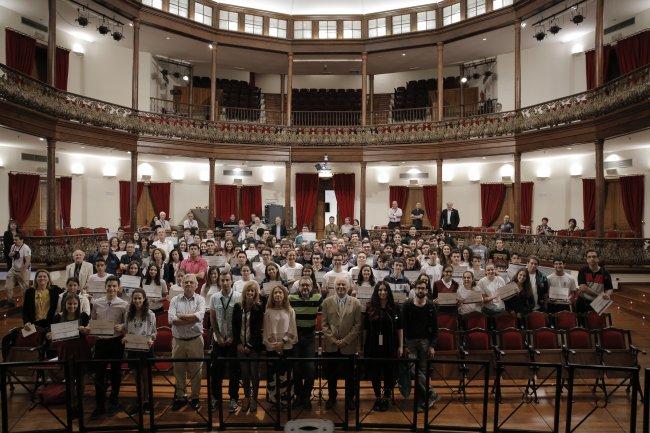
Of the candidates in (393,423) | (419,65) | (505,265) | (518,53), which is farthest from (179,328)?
(419,65)

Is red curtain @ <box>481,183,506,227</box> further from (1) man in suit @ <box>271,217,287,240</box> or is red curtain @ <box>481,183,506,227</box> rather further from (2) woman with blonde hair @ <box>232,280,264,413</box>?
(2) woman with blonde hair @ <box>232,280,264,413</box>

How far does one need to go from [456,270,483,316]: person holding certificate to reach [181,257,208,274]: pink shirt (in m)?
4.39

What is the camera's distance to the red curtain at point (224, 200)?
2155cm

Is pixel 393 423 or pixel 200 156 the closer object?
pixel 393 423

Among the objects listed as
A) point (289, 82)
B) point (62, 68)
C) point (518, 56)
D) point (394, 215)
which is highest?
point (518, 56)

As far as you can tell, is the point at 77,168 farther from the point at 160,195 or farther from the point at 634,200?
the point at 634,200

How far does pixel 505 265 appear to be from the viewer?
1043 centimetres

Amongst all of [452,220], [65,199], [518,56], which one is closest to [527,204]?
[452,220]

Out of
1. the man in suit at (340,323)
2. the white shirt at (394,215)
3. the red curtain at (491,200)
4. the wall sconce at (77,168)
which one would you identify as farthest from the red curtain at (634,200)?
the wall sconce at (77,168)

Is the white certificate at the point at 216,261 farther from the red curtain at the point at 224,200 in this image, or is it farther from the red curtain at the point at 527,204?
the red curtain at the point at 527,204

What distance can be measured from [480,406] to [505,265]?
5.06m

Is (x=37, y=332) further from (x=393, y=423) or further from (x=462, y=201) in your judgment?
(x=462, y=201)

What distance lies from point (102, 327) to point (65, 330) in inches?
16.0

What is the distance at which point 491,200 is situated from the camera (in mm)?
20094
